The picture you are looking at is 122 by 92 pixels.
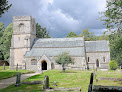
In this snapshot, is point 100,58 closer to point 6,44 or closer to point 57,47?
point 57,47

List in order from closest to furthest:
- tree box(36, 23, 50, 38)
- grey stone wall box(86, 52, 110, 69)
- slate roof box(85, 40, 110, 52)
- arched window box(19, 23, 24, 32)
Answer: grey stone wall box(86, 52, 110, 69) → slate roof box(85, 40, 110, 52) → arched window box(19, 23, 24, 32) → tree box(36, 23, 50, 38)

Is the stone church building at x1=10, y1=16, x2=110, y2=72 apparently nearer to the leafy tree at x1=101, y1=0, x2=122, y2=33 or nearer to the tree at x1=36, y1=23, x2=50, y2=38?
the tree at x1=36, y1=23, x2=50, y2=38

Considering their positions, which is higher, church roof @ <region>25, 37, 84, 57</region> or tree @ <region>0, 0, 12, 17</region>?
tree @ <region>0, 0, 12, 17</region>

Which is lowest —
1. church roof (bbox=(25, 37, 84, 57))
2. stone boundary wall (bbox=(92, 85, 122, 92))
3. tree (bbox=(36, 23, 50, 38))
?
stone boundary wall (bbox=(92, 85, 122, 92))

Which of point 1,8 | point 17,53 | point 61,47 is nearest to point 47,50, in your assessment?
point 61,47

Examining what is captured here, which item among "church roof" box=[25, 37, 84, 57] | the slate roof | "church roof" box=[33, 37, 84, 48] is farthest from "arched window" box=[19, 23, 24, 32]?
the slate roof

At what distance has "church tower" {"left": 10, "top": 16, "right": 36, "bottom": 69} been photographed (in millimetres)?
43906

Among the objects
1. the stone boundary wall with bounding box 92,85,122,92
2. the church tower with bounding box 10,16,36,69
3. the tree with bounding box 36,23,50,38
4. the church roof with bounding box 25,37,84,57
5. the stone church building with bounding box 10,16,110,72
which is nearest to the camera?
the stone boundary wall with bounding box 92,85,122,92

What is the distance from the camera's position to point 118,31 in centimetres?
1399

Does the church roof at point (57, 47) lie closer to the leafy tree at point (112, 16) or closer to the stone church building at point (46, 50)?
the stone church building at point (46, 50)

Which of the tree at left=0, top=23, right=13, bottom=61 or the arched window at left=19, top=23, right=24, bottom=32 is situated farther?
the tree at left=0, top=23, right=13, bottom=61

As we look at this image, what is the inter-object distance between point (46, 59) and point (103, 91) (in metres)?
33.1

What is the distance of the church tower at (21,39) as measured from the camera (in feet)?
144

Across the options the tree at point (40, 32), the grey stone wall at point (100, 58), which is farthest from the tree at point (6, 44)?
the grey stone wall at point (100, 58)
